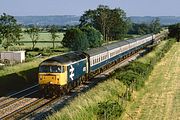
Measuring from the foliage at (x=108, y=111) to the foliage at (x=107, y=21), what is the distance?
108617 millimetres

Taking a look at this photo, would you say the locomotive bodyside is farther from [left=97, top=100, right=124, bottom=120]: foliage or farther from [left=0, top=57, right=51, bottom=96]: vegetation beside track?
[left=97, top=100, right=124, bottom=120]: foliage

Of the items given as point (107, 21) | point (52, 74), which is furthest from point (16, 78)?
point (107, 21)

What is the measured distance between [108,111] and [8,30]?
204ft

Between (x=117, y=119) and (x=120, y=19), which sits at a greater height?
(x=120, y=19)

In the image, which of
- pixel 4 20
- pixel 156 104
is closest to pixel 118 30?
pixel 4 20

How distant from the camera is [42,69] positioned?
3027 cm

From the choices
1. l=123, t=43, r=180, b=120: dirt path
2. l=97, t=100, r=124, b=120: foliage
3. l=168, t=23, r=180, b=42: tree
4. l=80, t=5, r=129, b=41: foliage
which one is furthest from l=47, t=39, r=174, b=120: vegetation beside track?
l=80, t=5, r=129, b=41: foliage

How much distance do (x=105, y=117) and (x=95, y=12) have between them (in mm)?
116686

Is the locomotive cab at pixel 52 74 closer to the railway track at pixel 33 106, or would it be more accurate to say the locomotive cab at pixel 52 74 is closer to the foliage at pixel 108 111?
the railway track at pixel 33 106

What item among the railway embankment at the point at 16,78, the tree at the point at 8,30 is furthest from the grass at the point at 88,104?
the tree at the point at 8,30

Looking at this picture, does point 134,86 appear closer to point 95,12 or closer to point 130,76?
point 130,76

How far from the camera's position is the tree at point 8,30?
78312 mm

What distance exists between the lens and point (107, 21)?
433ft

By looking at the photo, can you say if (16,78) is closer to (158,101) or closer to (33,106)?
(33,106)
